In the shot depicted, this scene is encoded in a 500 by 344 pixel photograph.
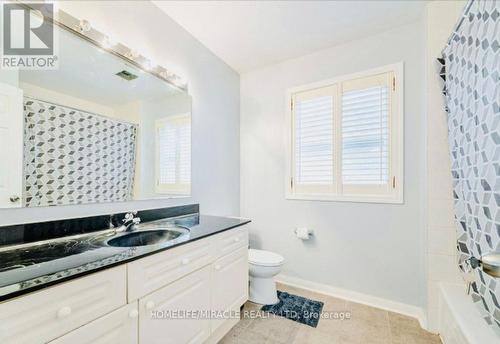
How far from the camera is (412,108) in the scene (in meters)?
1.97

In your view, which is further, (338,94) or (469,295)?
(338,94)

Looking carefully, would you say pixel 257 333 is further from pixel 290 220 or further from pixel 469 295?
pixel 469 295

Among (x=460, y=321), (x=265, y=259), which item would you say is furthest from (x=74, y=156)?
(x=460, y=321)

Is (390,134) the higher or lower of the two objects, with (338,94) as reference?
lower

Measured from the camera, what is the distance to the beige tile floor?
1.64 metres

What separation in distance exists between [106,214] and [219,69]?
1880 millimetres

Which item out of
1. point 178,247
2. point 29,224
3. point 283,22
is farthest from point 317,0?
point 29,224

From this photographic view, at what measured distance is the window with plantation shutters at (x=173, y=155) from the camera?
1.86 metres

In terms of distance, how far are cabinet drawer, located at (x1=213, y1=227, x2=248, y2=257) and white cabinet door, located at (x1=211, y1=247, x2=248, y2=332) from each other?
38 mm

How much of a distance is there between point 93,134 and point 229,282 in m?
1.36

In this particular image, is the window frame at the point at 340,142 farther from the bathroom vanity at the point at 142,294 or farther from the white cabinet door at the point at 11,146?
the white cabinet door at the point at 11,146

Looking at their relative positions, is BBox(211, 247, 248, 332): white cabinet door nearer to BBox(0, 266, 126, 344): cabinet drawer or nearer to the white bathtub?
BBox(0, 266, 126, 344): cabinet drawer

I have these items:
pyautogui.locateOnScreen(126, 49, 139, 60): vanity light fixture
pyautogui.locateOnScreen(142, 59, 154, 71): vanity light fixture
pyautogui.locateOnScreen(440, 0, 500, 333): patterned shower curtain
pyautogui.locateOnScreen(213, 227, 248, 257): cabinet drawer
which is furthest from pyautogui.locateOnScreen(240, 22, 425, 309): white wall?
pyautogui.locateOnScreen(126, 49, 139, 60): vanity light fixture
